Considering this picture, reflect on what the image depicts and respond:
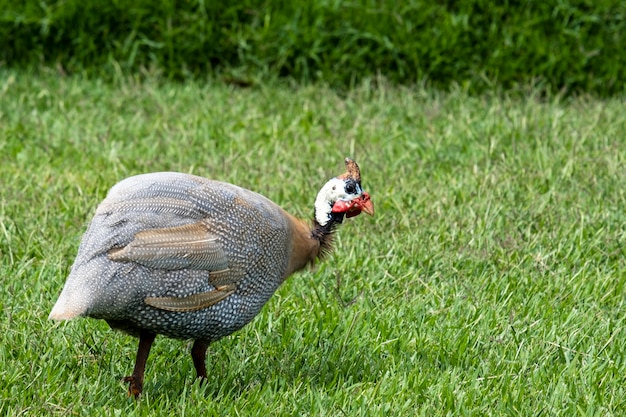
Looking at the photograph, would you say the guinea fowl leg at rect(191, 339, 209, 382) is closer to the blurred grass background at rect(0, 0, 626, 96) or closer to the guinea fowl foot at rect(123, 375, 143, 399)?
the guinea fowl foot at rect(123, 375, 143, 399)

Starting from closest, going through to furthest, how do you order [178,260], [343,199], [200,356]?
[178,260], [200,356], [343,199]

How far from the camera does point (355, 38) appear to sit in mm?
7078

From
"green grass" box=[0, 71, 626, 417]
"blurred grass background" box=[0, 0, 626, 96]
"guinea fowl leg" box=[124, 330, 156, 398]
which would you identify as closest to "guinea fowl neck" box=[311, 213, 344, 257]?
"green grass" box=[0, 71, 626, 417]

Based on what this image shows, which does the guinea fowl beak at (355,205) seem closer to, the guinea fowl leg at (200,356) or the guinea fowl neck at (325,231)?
the guinea fowl neck at (325,231)

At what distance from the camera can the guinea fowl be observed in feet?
10.4

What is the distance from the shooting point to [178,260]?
3.26 m

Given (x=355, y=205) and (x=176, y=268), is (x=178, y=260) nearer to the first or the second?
(x=176, y=268)

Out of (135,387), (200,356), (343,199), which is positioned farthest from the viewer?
(343,199)

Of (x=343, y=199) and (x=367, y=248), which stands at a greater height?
(x=343, y=199)

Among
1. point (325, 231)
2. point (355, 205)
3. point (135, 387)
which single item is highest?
point (355, 205)

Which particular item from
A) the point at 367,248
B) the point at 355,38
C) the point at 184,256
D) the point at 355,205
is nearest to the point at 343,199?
the point at 355,205

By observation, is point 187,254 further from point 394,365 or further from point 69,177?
point 69,177

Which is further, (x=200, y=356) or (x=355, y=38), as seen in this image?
(x=355, y=38)

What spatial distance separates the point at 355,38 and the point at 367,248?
2.66 meters
